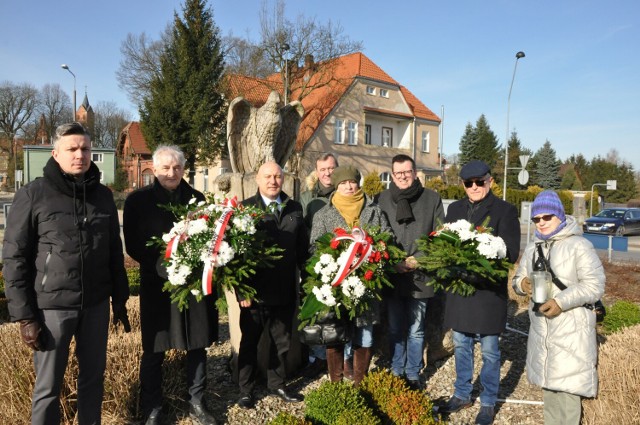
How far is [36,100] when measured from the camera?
51.8 metres

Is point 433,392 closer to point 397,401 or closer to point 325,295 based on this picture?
point 397,401

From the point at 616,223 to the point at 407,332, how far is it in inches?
886

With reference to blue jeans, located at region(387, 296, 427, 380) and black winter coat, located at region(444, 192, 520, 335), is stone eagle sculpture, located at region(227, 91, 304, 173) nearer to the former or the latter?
blue jeans, located at region(387, 296, 427, 380)

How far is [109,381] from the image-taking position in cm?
340

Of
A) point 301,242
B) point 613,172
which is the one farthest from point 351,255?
point 613,172

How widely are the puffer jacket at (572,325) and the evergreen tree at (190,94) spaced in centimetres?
2505

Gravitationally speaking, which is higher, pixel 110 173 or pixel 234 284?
pixel 110 173

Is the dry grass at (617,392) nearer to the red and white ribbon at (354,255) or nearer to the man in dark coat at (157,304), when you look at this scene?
the red and white ribbon at (354,255)

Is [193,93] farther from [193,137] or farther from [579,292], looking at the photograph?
[579,292]

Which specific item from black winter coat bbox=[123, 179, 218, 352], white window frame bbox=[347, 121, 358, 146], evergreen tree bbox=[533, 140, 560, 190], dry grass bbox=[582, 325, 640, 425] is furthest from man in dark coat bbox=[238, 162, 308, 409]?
evergreen tree bbox=[533, 140, 560, 190]

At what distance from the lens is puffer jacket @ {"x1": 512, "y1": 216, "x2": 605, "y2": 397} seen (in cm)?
300

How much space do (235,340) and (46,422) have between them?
1856 millimetres

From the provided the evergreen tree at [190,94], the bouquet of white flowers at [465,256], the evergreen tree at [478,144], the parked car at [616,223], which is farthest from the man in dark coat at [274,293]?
the evergreen tree at [478,144]

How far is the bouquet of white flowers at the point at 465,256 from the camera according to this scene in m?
3.33
